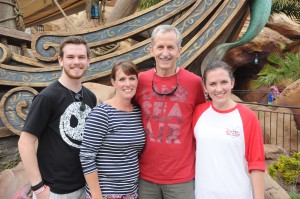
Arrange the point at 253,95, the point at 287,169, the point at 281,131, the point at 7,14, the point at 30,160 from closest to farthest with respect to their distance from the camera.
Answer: the point at 30,160 < the point at 287,169 < the point at 7,14 < the point at 281,131 < the point at 253,95

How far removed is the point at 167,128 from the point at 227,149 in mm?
329

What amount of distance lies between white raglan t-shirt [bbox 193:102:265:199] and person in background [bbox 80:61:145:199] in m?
0.35

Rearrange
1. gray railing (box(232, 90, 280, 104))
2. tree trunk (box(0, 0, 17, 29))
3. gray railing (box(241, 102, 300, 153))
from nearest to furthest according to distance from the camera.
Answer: tree trunk (box(0, 0, 17, 29)), gray railing (box(241, 102, 300, 153)), gray railing (box(232, 90, 280, 104))

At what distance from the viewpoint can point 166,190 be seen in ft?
5.48

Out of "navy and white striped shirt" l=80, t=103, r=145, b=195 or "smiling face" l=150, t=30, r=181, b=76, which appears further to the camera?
"smiling face" l=150, t=30, r=181, b=76

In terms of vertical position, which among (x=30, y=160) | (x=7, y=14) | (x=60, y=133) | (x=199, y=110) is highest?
(x=7, y=14)

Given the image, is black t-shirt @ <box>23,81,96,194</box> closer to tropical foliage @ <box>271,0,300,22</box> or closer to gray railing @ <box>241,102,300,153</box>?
gray railing @ <box>241,102,300,153</box>

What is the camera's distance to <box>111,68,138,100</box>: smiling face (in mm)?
1594

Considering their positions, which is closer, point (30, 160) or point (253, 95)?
point (30, 160)

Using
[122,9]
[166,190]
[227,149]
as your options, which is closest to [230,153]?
[227,149]

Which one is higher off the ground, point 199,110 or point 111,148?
point 199,110

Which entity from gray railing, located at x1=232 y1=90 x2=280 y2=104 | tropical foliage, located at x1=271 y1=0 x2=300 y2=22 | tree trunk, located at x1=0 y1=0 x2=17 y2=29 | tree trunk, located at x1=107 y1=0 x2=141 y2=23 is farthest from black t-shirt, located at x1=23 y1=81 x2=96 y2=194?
gray railing, located at x1=232 y1=90 x2=280 y2=104

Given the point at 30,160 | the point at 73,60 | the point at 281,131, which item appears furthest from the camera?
the point at 281,131

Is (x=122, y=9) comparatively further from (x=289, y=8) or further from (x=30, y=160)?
(x=289, y=8)
